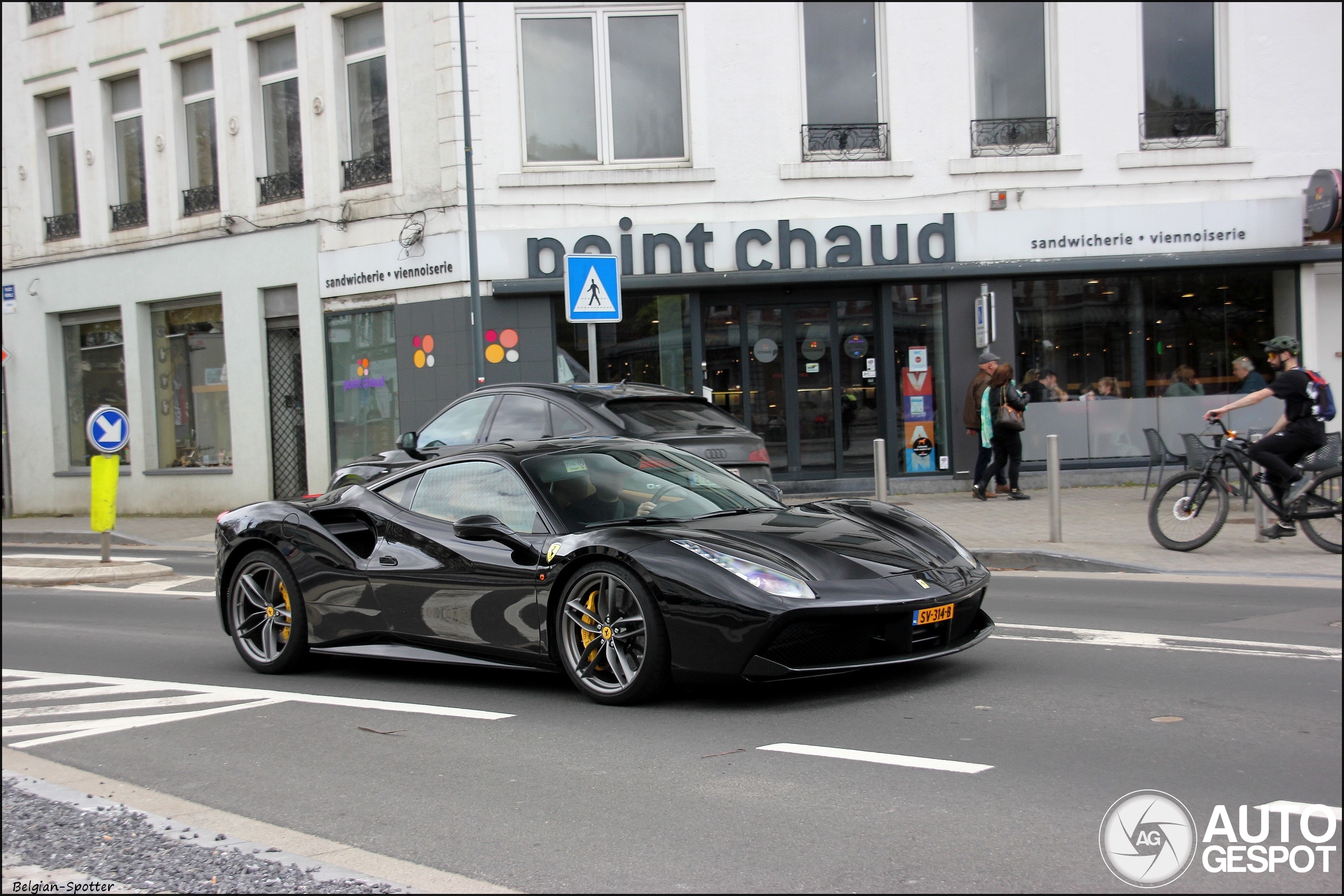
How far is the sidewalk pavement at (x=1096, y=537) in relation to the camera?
1003cm

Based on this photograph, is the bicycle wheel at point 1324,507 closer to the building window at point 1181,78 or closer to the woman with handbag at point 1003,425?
the woman with handbag at point 1003,425

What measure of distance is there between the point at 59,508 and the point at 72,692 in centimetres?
1908

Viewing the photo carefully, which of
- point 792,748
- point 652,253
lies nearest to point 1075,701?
point 792,748

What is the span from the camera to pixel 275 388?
21.1 meters

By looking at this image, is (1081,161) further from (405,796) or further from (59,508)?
(59,508)

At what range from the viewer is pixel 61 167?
24.4 m

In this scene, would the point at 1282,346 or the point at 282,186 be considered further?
the point at 282,186

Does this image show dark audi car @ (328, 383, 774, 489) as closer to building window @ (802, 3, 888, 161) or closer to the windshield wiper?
the windshield wiper

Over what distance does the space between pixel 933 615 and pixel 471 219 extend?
504 inches

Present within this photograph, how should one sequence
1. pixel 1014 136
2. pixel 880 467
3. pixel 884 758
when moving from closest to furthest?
1. pixel 884 758
2. pixel 880 467
3. pixel 1014 136

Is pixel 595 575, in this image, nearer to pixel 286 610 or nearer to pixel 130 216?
pixel 286 610


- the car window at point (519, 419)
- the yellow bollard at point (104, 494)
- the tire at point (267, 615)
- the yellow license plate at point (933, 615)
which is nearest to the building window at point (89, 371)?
the yellow bollard at point (104, 494)

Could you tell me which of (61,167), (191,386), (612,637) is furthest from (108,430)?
(61,167)

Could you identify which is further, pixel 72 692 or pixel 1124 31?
pixel 1124 31
